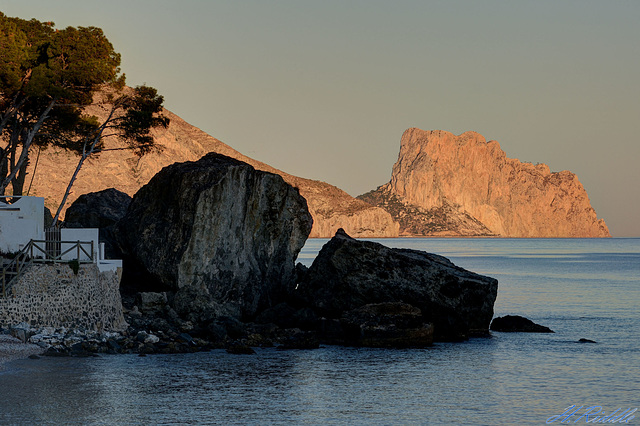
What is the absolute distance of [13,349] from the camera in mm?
29953

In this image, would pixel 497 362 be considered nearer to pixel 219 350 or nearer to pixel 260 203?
pixel 219 350

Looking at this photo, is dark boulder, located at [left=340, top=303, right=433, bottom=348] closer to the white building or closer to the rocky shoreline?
the rocky shoreline

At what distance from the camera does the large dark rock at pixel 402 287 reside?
40.5m

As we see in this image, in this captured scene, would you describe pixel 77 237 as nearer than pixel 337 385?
No

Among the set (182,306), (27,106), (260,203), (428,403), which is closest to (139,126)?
(27,106)

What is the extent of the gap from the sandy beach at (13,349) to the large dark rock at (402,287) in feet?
52.2

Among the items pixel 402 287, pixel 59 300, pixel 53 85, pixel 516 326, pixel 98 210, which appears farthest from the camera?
pixel 98 210

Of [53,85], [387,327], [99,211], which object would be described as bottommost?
[387,327]

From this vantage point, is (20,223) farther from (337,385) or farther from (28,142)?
(337,385)

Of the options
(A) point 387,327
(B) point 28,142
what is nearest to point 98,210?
(B) point 28,142

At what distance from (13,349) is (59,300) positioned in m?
3.72

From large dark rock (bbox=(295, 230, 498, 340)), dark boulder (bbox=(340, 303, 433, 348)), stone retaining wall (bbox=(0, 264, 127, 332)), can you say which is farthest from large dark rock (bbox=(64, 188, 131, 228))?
dark boulder (bbox=(340, 303, 433, 348))

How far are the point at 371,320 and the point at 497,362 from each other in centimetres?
673

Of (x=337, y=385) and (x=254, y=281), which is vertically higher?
(x=254, y=281)
